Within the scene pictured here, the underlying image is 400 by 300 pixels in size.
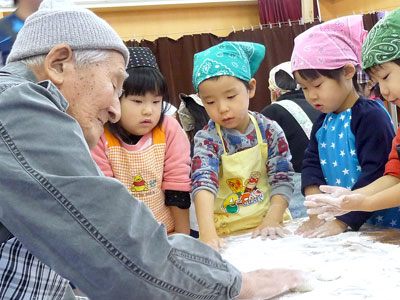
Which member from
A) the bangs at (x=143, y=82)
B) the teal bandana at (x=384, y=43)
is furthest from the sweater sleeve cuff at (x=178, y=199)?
the teal bandana at (x=384, y=43)

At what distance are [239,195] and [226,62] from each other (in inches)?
18.2

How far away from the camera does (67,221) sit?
57 cm

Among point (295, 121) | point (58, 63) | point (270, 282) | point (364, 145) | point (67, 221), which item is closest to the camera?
point (67, 221)

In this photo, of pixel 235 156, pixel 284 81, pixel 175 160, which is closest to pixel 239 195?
pixel 235 156

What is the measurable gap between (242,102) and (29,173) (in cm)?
112

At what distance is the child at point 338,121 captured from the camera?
137 centimetres

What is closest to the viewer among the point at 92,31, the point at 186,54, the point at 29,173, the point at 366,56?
the point at 29,173

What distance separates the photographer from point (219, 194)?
159 centimetres

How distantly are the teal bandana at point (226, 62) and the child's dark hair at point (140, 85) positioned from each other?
14 cm

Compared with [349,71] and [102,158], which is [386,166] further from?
[102,158]

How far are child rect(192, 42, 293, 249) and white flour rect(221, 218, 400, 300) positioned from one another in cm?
13

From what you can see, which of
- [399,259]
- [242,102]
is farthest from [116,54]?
[242,102]

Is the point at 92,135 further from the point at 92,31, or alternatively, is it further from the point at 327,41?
the point at 327,41

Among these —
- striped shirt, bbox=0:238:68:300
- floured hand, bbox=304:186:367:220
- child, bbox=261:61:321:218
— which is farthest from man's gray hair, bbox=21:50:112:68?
child, bbox=261:61:321:218
